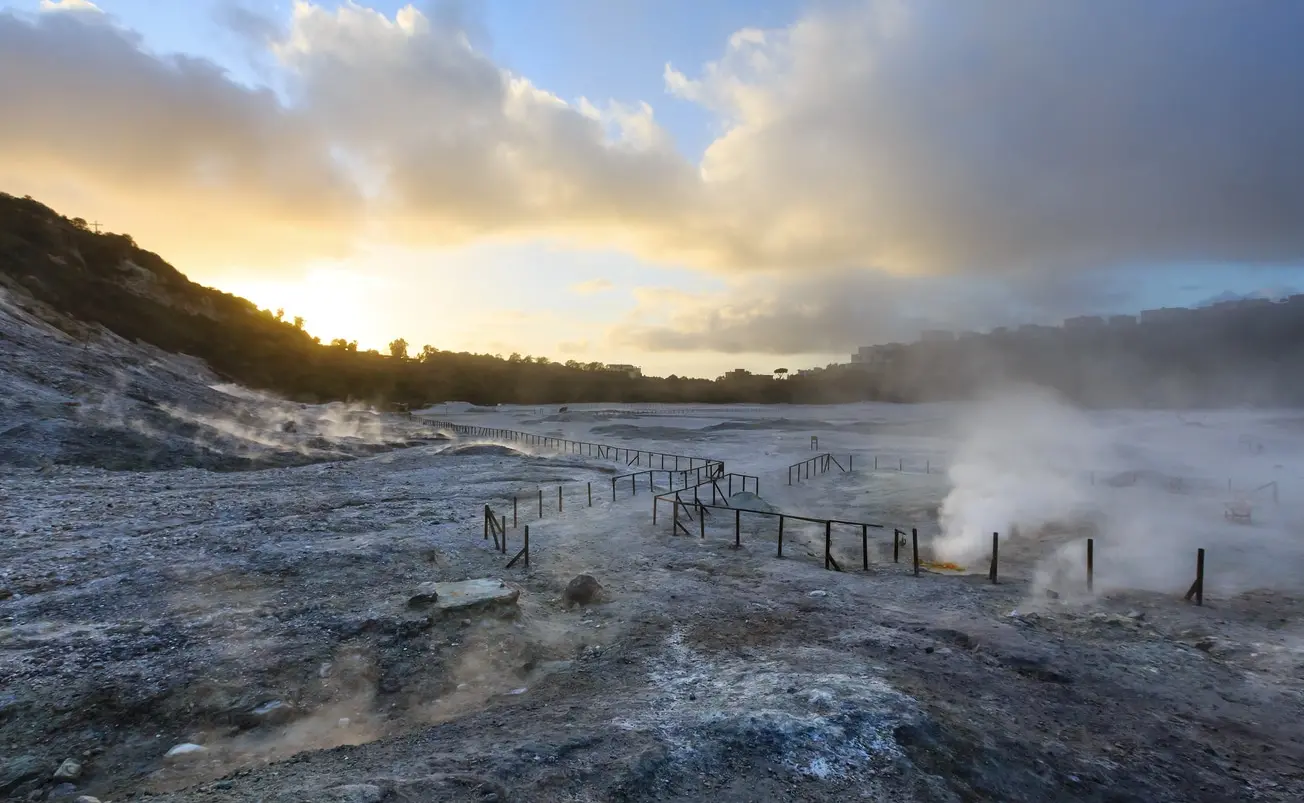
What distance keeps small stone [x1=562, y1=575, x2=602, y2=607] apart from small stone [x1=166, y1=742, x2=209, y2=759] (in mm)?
5769

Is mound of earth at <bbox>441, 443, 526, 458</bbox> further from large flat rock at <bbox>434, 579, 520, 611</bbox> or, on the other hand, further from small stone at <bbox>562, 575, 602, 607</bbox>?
large flat rock at <bbox>434, 579, 520, 611</bbox>

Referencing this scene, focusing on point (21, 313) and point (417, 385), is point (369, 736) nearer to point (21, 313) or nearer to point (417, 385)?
point (21, 313)

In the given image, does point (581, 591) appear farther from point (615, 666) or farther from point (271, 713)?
point (271, 713)

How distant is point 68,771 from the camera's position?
19.7ft

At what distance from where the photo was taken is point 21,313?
3381 cm

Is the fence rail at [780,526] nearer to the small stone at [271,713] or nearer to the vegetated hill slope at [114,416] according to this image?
the small stone at [271,713]

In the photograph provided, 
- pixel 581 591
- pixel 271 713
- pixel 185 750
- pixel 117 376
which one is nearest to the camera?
pixel 185 750

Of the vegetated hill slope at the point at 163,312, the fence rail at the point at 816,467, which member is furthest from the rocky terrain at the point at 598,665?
the vegetated hill slope at the point at 163,312

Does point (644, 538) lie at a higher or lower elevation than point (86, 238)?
lower

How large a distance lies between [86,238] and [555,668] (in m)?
71.3

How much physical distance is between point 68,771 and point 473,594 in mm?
4990

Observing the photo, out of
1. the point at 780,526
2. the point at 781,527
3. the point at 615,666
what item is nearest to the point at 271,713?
the point at 615,666

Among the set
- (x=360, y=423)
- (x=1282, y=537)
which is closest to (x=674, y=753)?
(x=1282, y=537)

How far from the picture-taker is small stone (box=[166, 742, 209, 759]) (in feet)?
21.2
